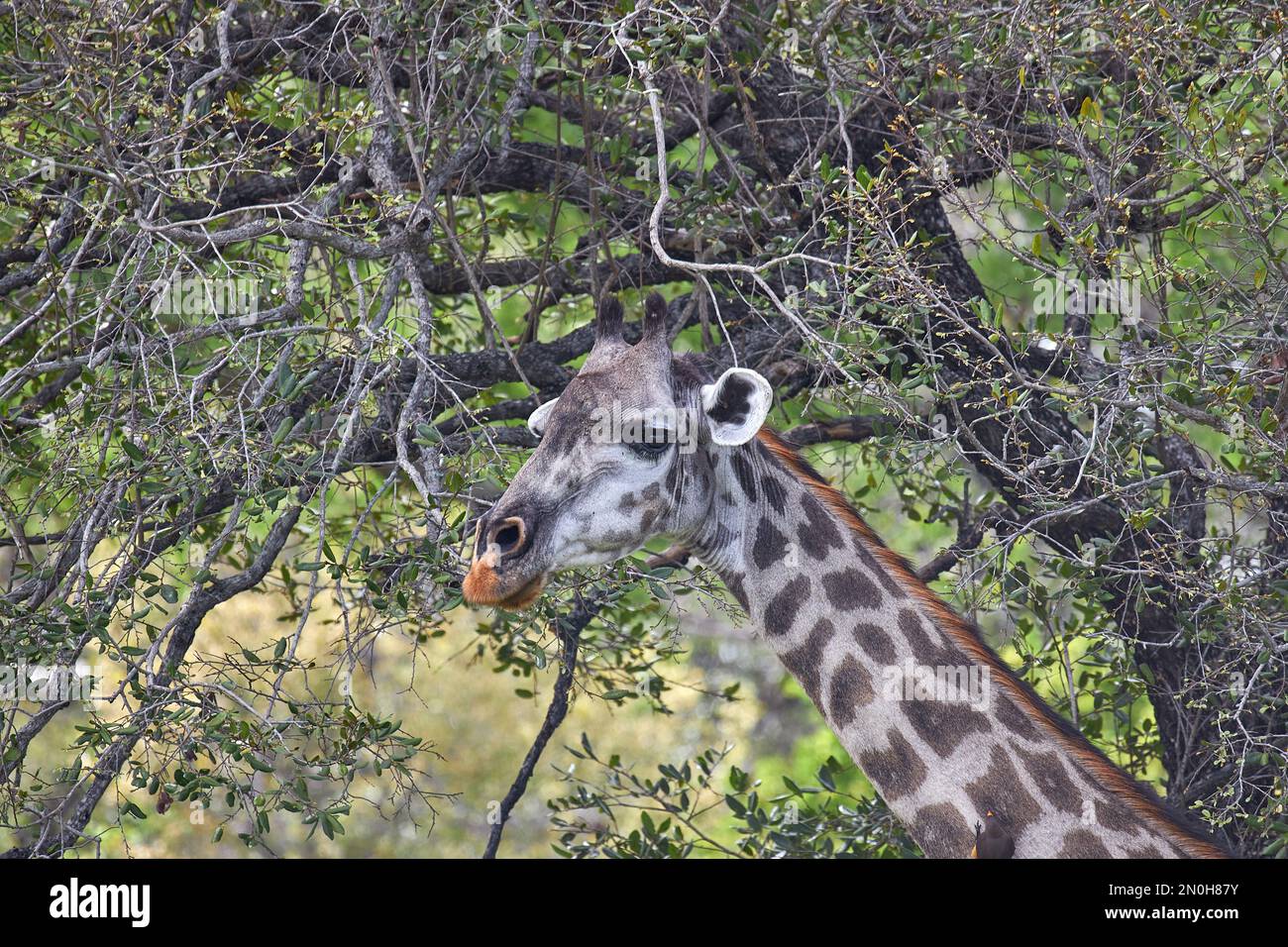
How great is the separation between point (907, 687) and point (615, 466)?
1.12 metres

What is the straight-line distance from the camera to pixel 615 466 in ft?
13.8

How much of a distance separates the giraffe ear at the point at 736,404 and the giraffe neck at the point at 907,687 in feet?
0.59

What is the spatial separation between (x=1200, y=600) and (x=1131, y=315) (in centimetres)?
109

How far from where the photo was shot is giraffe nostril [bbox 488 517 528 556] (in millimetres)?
3953

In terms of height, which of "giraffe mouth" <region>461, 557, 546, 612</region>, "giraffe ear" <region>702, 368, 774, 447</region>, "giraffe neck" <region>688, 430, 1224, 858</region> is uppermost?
"giraffe ear" <region>702, 368, 774, 447</region>

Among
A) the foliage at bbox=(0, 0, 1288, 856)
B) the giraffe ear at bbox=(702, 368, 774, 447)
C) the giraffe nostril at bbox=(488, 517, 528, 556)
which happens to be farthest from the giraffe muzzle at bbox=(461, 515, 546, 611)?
the giraffe ear at bbox=(702, 368, 774, 447)

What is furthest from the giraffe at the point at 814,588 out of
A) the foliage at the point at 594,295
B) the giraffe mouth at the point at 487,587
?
the foliage at the point at 594,295

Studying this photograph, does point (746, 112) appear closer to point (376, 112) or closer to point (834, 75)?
point (834, 75)

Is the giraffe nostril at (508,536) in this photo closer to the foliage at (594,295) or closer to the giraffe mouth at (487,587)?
the giraffe mouth at (487,587)

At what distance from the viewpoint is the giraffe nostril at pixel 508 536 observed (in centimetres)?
395

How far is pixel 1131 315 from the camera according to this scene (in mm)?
4848

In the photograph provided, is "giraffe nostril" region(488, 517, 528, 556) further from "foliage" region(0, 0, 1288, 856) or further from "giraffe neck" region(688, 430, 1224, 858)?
"giraffe neck" region(688, 430, 1224, 858)

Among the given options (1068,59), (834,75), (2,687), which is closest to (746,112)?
(834,75)

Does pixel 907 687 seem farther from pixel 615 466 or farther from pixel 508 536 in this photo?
pixel 508 536
